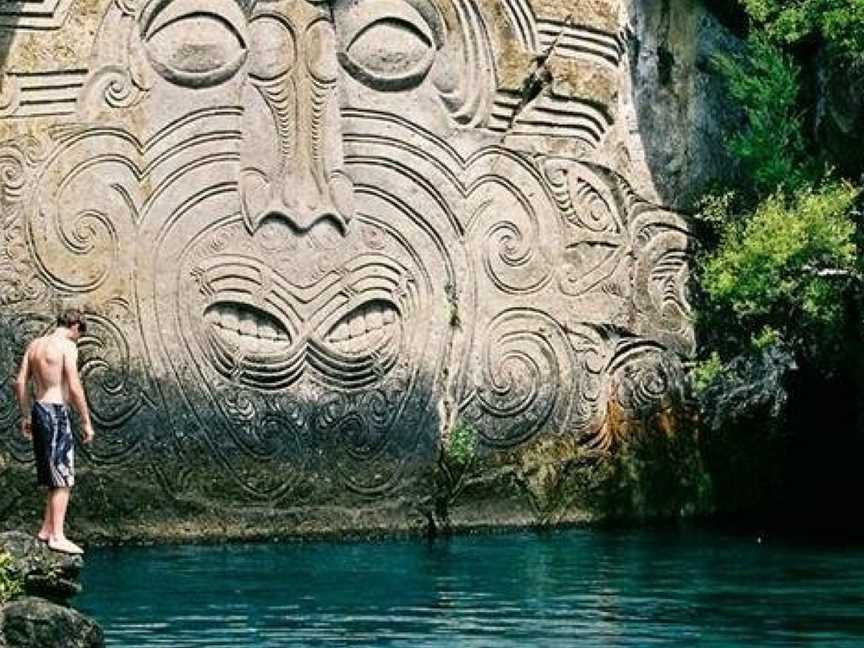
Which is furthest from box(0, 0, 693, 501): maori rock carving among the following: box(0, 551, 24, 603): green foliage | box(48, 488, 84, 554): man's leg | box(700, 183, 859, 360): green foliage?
box(0, 551, 24, 603): green foliage

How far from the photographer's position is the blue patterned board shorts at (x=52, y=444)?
53.2ft

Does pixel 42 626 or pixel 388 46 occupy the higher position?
pixel 388 46

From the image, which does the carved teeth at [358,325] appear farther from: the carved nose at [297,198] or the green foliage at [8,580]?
the green foliage at [8,580]

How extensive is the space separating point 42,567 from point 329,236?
6.91 metres

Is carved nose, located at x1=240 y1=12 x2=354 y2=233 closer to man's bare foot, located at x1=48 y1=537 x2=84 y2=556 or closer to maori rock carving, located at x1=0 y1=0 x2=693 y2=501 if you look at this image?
maori rock carving, located at x1=0 y1=0 x2=693 y2=501


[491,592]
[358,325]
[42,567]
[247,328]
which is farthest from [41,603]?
[358,325]

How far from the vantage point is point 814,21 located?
21703 millimetres

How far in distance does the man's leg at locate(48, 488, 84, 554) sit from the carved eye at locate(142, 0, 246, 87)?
6.28 m

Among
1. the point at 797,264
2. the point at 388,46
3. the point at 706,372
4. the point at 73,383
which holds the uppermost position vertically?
the point at 388,46

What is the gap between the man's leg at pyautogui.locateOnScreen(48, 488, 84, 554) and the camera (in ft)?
52.1

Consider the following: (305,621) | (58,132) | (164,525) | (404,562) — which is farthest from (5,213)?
(305,621)

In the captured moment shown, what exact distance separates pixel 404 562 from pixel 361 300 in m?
2.42

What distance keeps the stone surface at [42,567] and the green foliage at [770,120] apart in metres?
8.41

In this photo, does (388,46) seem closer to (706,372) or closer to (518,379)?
(518,379)
